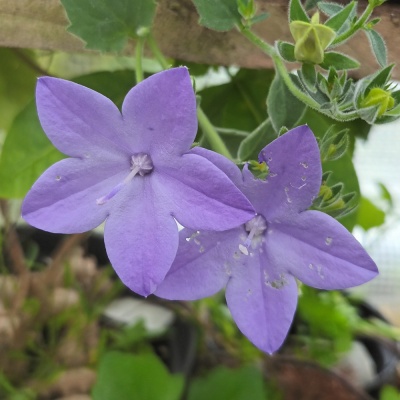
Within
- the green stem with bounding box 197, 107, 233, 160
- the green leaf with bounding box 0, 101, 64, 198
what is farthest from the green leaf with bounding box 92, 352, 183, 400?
the green stem with bounding box 197, 107, 233, 160

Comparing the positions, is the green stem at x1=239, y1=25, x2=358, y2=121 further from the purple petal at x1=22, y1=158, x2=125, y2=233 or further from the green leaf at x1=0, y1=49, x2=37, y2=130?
the green leaf at x1=0, y1=49, x2=37, y2=130

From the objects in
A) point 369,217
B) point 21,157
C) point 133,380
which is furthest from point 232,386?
point 21,157

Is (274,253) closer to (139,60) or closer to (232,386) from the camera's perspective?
(139,60)

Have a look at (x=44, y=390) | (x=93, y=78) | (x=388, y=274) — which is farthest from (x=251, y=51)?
(x=388, y=274)

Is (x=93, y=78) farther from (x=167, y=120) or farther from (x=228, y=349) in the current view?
(x=228, y=349)

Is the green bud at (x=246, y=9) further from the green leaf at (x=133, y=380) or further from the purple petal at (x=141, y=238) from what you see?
the green leaf at (x=133, y=380)

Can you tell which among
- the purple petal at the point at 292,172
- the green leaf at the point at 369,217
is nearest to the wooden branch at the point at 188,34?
the purple petal at the point at 292,172
